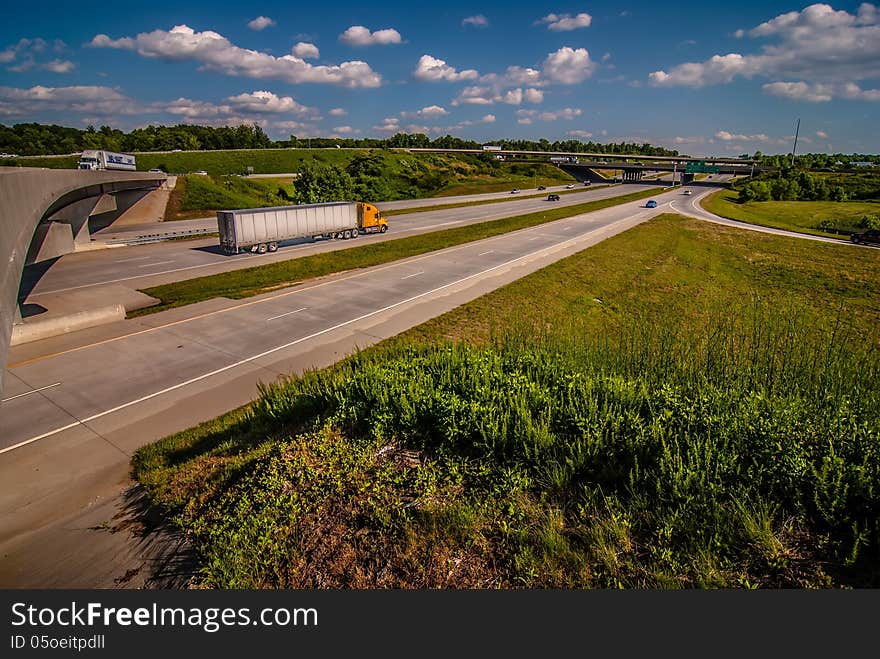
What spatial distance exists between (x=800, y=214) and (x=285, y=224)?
217 ft

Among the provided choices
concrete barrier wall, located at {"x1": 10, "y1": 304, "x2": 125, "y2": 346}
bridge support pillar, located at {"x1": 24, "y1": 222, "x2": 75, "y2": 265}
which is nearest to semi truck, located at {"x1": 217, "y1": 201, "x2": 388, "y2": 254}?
bridge support pillar, located at {"x1": 24, "y1": 222, "x2": 75, "y2": 265}

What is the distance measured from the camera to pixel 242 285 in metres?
25.9

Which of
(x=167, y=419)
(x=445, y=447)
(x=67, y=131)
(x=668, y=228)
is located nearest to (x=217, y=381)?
(x=167, y=419)

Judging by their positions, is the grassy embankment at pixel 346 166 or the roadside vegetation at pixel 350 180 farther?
the grassy embankment at pixel 346 166

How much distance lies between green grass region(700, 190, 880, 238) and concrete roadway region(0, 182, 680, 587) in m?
44.1

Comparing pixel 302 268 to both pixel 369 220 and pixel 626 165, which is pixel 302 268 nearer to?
pixel 369 220

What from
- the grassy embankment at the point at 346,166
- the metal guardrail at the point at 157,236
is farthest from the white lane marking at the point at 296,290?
the grassy embankment at the point at 346,166

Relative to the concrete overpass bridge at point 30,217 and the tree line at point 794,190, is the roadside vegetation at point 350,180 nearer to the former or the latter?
the concrete overpass bridge at point 30,217

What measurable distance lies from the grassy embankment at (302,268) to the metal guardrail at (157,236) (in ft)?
52.7

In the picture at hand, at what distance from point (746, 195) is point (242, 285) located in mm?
87927

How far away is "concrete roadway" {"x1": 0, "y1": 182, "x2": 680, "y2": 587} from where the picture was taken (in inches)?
323

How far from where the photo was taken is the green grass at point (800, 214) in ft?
165

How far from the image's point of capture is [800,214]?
6041cm

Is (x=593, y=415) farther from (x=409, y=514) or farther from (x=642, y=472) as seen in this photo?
(x=409, y=514)
